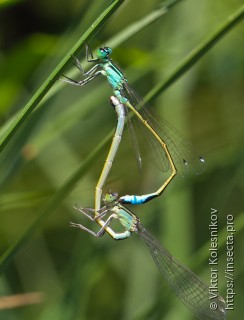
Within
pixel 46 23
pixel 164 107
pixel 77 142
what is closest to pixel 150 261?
pixel 164 107

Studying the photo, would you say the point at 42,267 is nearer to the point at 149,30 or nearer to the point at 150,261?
the point at 150,261

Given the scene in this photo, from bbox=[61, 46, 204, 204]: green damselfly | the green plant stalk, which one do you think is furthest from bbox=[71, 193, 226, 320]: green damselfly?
the green plant stalk

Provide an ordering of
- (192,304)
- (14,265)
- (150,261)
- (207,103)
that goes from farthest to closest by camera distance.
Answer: (207,103), (14,265), (150,261), (192,304)

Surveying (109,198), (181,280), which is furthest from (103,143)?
(181,280)

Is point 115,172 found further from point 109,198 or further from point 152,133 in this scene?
point 109,198

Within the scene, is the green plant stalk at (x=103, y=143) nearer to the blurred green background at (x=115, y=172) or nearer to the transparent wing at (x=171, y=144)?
the blurred green background at (x=115, y=172)

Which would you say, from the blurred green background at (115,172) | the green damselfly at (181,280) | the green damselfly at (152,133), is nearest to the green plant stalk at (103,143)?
the blurred green background at (115,172)
